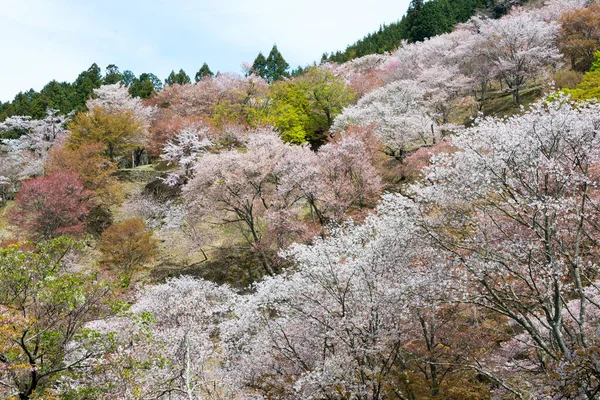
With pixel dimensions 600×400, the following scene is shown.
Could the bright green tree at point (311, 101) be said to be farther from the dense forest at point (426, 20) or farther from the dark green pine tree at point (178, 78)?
the dark green pine tree at point (178, 78)

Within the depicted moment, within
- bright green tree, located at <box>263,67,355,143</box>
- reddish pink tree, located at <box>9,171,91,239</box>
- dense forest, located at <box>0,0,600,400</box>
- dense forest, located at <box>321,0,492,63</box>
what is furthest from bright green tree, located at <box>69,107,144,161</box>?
dense forest, located at <box>321,0,492,63</box>

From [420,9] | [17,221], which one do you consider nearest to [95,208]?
[17,221]

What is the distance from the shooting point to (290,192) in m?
21.5

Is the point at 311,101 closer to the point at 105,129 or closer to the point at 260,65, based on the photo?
the point at 105,129

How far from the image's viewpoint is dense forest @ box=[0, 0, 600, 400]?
8.87 metres

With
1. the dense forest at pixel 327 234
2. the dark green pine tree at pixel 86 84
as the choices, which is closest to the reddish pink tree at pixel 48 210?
the dense forest at pixel 327 234

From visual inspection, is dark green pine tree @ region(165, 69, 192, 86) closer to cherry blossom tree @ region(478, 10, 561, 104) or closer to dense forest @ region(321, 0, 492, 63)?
dense forest @ region(321, 0, 492, 63)

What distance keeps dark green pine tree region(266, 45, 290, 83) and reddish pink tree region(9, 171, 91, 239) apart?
40603 millimetres

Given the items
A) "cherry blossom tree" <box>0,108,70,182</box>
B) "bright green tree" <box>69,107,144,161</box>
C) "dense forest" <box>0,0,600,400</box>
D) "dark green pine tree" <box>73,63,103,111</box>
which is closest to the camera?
"dense forest" <box>0,0,600,400</box>

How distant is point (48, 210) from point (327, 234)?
735 inches

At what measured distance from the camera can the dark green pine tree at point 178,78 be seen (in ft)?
199

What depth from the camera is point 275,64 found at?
60.1 m

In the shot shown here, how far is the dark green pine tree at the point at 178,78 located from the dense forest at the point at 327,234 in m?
11.1

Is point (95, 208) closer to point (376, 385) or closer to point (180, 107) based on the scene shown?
point (180, 107)
